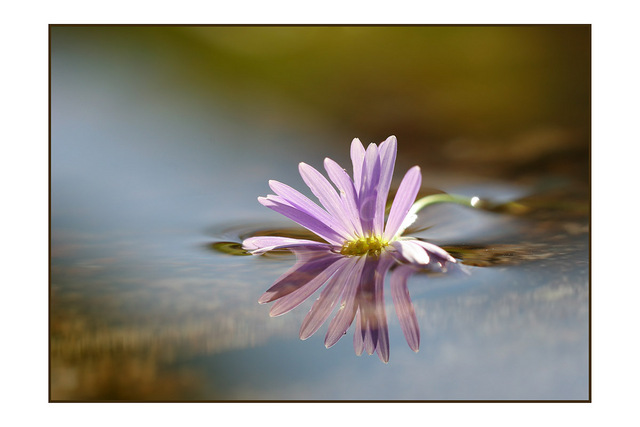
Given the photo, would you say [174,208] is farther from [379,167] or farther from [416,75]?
[416,75]

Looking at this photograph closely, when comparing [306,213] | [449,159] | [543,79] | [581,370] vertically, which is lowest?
[581,370]

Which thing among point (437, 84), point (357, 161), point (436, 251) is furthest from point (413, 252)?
point (437, 84)

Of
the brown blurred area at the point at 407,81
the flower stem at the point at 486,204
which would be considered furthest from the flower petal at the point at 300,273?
the brown blurred area at the point at 407,81

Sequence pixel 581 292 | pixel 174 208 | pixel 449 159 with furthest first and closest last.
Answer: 1. pixel 449 159
2. pixel 174 208
3. pixel 581 292

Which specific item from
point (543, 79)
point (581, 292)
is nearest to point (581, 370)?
point (581, 292)

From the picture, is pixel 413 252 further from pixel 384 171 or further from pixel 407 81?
pixel 407 81
